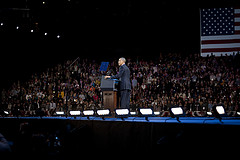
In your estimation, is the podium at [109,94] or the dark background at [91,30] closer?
the podium at [109,94]

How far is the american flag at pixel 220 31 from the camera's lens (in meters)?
12.9

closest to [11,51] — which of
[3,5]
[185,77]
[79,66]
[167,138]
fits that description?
[79,66]

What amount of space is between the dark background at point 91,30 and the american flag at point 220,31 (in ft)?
1.58

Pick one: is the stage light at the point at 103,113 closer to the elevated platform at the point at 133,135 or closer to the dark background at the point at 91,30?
the elevated platform at the point at 133,135

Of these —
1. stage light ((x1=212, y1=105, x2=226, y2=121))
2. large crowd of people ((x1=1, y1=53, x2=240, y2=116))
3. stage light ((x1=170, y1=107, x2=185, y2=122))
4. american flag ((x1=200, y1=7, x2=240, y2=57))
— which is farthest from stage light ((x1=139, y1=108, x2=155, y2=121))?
american flag ((x1=200, y1=7, x2=240, y2=57))

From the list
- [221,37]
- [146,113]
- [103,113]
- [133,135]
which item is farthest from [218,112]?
[221,37]

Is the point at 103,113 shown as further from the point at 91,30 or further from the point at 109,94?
the point at 91,30

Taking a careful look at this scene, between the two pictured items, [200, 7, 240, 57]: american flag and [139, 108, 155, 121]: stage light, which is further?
[200, 7, 240, 57]: american flag

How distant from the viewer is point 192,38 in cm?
1806

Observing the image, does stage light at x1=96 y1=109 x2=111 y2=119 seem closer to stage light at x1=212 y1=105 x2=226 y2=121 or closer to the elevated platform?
the elevated platform

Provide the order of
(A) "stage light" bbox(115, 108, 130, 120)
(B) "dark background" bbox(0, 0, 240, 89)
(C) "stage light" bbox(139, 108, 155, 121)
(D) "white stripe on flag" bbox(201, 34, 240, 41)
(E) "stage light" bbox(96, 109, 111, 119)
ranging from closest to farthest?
(C) "stage light" bbox(139, 108, 155, 121) < (A) "stage light" bbox(115, 108, 130, 120) < (E) "stage light" bbox(96, 109, 111, 119) < (D) "white stripe on flag" bbox(201, 34, 240, 41) < (B) "dark background" bbox(0, 0, 240, 89)

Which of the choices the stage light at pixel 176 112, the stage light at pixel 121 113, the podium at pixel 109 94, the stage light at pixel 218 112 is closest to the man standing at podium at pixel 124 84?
the podium at pixel 109 94

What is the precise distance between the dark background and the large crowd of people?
296cm

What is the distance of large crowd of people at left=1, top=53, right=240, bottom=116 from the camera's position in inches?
441
